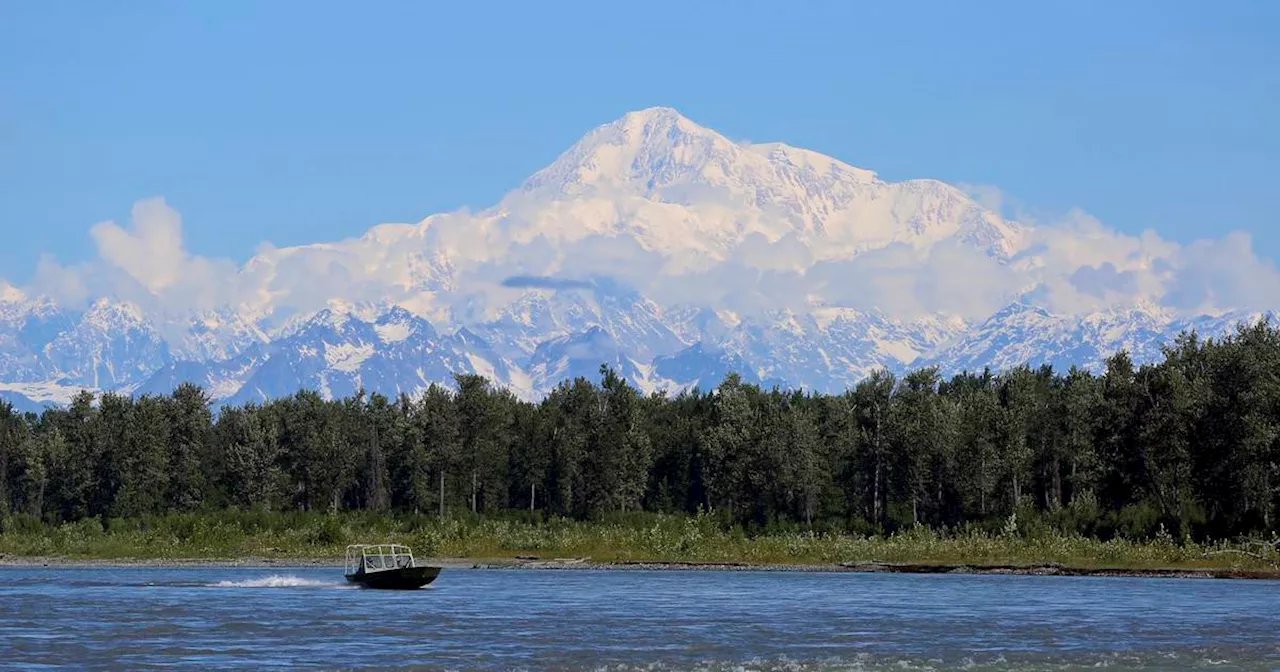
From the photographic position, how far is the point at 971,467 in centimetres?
14275

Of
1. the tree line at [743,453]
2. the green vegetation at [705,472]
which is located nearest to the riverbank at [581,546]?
the green vegetation at [705,472]

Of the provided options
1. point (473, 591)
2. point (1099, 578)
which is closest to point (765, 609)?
point (473, 591)

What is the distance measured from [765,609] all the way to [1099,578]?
37.5 m

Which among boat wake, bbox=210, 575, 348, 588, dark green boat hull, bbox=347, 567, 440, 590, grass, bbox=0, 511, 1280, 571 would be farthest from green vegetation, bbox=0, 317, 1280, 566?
dark green boat hull, bbox=347, 567, 440, 590

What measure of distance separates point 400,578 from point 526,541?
4014 cm

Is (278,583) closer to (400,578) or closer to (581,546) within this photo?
(400,578)

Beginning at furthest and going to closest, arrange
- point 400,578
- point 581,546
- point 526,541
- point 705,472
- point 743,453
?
point 705,472, point 743,453, point 526,541, point 581,546, point 400,578

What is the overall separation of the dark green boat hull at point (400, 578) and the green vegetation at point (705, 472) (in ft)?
121

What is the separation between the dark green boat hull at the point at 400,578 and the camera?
100 metres


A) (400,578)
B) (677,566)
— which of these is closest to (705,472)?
(677,566)

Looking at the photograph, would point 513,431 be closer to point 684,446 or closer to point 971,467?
point 684,446

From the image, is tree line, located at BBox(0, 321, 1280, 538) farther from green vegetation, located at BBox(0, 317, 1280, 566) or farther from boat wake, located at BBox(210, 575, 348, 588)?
boat wake, located at BBox(210, 575, 348, 588)

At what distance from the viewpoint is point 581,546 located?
13900cm

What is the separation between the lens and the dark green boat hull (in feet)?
330
